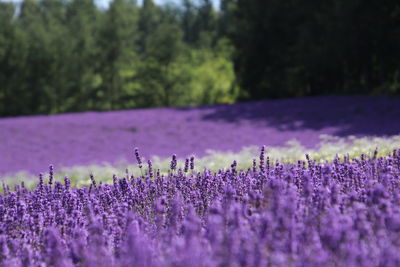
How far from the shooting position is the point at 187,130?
14586 millimetres

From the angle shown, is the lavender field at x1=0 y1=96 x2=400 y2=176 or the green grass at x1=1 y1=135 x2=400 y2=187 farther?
the lavender field at x1=0 y1=96 x2=400 y2=176

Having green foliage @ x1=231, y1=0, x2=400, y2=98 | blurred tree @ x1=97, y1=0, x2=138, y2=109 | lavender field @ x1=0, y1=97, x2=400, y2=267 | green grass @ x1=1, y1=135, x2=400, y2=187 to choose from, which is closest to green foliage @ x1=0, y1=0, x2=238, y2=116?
blurred tree @ x1=97, y1=0, x2=138, y2=109

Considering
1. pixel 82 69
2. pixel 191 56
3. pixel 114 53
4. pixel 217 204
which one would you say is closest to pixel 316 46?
pixel 217 204

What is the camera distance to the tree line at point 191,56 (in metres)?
20.5

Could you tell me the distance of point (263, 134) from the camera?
13.1m

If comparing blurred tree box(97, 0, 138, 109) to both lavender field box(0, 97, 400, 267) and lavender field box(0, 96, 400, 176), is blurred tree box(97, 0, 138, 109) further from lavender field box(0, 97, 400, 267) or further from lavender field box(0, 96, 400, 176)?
lavender field box(0, 97, 400, 267)

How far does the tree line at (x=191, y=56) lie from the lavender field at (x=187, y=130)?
15.0ft

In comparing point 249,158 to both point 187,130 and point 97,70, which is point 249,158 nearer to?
point 187,130

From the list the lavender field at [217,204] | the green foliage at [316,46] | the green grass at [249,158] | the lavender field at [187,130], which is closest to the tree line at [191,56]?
the green foliage at [316,46]

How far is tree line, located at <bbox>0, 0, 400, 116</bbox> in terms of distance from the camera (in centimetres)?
2050

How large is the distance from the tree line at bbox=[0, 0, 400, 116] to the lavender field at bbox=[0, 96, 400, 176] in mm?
4570

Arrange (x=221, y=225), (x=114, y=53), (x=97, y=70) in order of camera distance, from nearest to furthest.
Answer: (x=221, y=225), (x=114, y=53), (x=97, y=70)

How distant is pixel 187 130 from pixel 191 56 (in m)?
36.4

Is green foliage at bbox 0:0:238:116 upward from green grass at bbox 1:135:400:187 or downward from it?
upward
